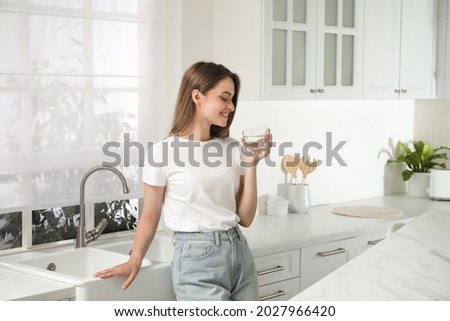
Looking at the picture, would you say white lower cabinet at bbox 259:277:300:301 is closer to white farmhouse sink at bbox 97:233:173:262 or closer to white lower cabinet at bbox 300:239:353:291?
white lower cabinet at bbox 300:239:353:291

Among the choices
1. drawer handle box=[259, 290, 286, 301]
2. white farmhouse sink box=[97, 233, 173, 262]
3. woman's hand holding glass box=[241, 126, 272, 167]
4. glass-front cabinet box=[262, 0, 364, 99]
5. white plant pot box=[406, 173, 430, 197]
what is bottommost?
drawer handle box=[259, 290, 286, 301]

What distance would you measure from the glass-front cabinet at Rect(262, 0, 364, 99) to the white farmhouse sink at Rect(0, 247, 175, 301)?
3.43 ft

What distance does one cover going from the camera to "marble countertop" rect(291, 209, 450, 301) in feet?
5.01

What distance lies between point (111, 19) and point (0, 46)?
536 millimetres

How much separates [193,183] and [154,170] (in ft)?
0.47

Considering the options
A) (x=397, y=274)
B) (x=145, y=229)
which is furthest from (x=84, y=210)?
(x=397, y=274)

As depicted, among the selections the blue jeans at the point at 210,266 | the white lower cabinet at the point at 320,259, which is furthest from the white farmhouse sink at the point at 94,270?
the white lower cabinet at the point at 320,259

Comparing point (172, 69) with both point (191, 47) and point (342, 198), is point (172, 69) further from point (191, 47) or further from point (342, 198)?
point (342, 198)

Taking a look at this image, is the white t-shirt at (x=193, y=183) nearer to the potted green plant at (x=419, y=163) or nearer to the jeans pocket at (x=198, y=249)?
the jeans pocket at (x=198, y=249)

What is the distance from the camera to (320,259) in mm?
3471

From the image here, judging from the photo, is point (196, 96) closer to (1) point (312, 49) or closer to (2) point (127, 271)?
(2) point (127, 271)

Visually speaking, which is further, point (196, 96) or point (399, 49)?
point (399, 49)

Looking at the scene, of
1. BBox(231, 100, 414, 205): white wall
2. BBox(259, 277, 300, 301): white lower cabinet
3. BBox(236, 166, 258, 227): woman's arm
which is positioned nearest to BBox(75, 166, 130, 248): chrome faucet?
BBox(236, 166, 258, 227): woman's arm
